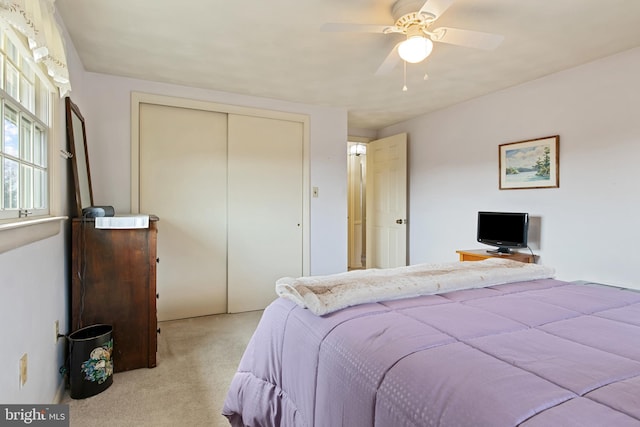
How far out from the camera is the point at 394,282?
4.93ft

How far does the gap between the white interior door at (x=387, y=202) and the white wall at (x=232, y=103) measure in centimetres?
97

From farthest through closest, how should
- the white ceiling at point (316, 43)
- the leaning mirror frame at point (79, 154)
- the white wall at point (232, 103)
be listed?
1. the white wall at point (232, 103)
2. the leaning mirror frame at point (79, 154)
3. the white ceiling at point (316, 43)

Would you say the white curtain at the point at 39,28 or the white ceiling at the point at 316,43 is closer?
the white curtain at the point at 39,28

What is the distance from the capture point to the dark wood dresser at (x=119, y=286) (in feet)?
7.06

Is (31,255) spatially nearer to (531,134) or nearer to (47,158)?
(47,158)

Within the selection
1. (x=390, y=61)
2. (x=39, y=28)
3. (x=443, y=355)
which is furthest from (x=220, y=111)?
(x=443, y=355)

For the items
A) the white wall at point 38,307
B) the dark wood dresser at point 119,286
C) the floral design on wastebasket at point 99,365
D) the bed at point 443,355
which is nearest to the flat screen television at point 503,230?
the bed at point 443,355

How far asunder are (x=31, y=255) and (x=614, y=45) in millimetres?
3853

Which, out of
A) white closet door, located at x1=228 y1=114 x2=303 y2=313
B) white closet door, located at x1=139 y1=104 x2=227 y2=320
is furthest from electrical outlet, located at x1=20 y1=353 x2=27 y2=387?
white closet door, located at x1=228 y1=114 x2=303 y2=313

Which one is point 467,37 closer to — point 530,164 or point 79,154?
point 530,164

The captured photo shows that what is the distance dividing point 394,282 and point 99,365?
5.86 ft

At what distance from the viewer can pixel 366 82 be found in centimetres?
321

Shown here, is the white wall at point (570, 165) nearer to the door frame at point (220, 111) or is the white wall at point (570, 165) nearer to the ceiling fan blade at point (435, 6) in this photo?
the door frame at point (220, 111)

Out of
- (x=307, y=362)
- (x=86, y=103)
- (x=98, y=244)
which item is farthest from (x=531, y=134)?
(x=86, y=103)
